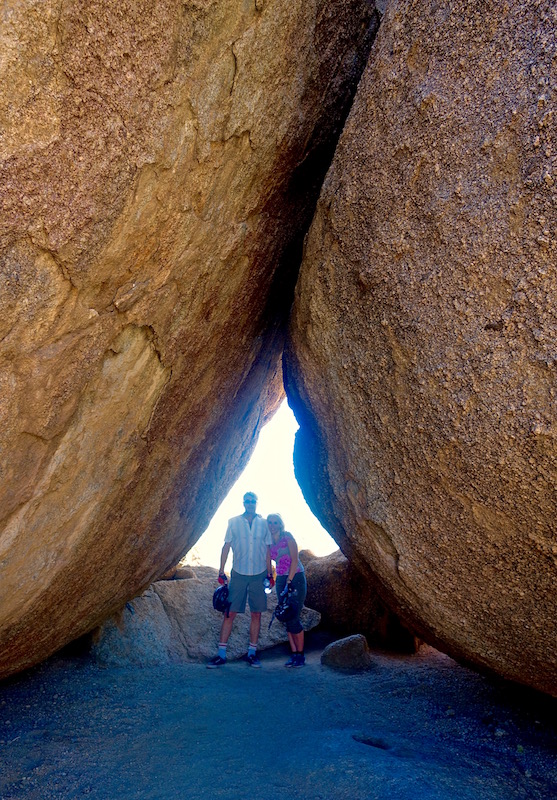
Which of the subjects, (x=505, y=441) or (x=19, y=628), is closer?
(x=505, y=441)

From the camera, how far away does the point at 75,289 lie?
9.64 feet

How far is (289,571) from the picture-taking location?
6.44m

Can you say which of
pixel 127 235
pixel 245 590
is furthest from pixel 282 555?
pixel 127 235

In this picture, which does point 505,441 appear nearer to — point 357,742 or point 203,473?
point 357,742

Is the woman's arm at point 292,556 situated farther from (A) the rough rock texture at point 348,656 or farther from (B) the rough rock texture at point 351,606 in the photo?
(B) the rough rock texture at point 351,606

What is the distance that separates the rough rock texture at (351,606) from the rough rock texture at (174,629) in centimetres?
33

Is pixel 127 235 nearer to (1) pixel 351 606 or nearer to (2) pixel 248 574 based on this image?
(2) pixel 248 574

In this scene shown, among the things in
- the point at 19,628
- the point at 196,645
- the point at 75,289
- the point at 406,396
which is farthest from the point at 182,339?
the point at 196,645

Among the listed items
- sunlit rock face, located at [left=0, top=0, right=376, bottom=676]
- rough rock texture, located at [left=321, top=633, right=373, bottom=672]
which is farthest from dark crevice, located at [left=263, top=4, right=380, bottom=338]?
rough rock texture, located at [left=321, top=633, right=373, bottom=672]

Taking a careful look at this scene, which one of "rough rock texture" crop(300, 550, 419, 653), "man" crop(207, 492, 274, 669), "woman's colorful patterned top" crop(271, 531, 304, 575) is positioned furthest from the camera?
"rough rock texture" crop(300, 550, 419, 653)

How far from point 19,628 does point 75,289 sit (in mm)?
2435

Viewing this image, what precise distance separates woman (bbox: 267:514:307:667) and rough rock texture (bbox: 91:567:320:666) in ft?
2.13

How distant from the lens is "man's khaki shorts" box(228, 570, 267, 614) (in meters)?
6.35

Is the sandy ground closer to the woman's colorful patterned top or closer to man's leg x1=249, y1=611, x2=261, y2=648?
man's leg x1=249, y1=611, x2=261, y2=648
